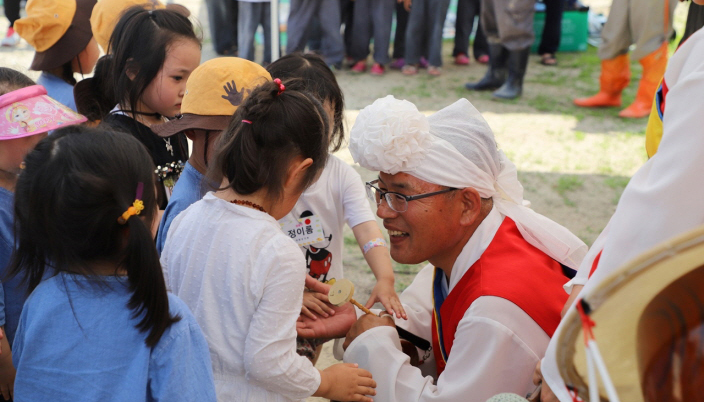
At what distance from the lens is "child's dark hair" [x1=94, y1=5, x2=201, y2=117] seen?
2.72 m

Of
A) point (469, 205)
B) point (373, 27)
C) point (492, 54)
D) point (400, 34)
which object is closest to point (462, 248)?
point (469, 205)

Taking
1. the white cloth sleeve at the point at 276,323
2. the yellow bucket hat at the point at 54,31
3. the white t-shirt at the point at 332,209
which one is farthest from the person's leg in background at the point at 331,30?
the white cloth sleeve at the point at 276,323

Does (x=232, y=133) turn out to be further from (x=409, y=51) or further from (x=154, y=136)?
(x=409, y=51)

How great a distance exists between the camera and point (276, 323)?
171cm

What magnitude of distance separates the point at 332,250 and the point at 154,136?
92 centimetres

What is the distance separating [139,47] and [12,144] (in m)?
0.73

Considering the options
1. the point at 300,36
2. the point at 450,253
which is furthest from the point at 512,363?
the point at 300,36

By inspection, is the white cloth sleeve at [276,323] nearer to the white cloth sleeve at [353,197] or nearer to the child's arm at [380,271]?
the child's arm at [380,271]

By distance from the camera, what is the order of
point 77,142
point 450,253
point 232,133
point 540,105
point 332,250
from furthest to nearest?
point 540,105
point 332,250
point 450,253
point 232,133
point 77,142

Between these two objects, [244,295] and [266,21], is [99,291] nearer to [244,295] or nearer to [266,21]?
[244,295]

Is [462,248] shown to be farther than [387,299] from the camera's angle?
No

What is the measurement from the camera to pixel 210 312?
5.84 feet

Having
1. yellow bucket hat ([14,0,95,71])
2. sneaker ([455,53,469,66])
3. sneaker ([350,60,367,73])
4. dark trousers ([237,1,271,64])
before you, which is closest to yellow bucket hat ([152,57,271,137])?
yellow bucket hat ([14,0,95,71])

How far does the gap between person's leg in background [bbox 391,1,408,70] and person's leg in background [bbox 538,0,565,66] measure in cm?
196
